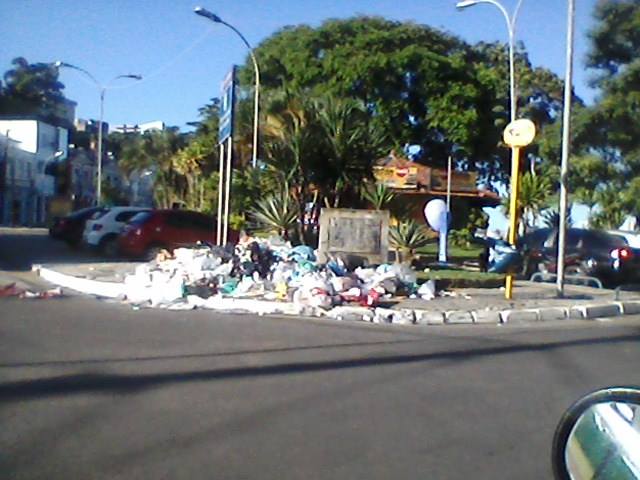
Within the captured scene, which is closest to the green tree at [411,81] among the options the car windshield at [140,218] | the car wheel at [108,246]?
the car wheel at [108,246]

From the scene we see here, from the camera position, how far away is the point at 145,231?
945 inches

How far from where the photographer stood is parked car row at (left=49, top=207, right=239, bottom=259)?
2405cm

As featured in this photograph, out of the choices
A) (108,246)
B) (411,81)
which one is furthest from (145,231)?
(411,81)

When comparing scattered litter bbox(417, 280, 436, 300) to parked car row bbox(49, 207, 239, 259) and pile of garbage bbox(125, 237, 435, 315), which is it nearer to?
pile of garbage bbox(125, 237, 435, 315)

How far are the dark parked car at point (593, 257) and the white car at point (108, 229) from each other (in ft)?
36.0

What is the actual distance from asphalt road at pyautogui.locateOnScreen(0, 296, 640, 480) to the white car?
13647mm

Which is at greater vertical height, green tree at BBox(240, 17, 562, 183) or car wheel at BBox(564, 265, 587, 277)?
green tree at BBox(240, 17, 562, 183)

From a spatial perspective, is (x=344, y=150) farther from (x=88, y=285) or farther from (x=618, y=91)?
(x=618, y=91)

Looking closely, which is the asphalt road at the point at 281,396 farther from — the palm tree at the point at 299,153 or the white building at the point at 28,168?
the white building at the point at 28,168

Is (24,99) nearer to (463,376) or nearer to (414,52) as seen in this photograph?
(414,52)

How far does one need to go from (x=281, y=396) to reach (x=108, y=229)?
64.5 ft

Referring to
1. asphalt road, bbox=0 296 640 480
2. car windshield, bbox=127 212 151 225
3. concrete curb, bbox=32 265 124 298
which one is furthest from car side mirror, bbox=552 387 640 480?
car windshield, bbox=127 212 151 225

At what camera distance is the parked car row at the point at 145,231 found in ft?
78.9

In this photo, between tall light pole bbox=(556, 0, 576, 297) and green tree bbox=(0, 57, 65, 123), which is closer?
tall light pole bbox=(556, 0, 576, 297)
